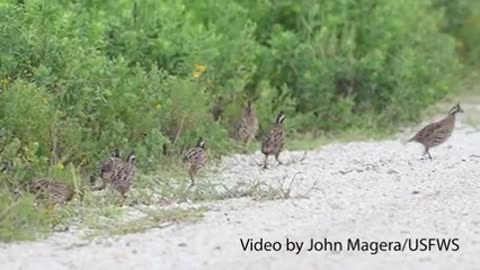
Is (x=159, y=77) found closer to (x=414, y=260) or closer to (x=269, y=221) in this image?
(x=269, y=221)

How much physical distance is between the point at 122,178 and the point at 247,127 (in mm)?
4929

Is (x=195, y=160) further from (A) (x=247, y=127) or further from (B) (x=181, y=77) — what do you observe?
(A) (x=247, y=127)

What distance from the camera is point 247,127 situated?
18.8 meters

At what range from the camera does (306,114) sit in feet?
70.9

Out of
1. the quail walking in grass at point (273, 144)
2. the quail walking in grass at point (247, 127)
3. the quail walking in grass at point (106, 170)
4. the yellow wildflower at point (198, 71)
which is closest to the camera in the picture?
the quail walking in grass at point (106, 170)

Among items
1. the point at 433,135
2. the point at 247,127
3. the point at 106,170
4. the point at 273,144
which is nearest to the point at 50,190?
the point at 106,170

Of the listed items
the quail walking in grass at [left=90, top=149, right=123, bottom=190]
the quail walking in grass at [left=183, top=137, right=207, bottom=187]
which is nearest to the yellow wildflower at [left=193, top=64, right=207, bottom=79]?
the quail walking in grass at [left=183, top=137, right=207, bottom=187]

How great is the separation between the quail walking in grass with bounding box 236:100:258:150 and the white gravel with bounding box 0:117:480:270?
2081 mm

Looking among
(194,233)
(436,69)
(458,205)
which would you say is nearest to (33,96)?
(194,233)

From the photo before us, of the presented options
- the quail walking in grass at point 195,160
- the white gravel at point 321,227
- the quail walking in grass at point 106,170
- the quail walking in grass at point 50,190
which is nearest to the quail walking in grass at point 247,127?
the white gravel at point 321,227

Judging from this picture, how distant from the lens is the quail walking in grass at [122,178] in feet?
45.8

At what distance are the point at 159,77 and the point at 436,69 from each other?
7.48 meters

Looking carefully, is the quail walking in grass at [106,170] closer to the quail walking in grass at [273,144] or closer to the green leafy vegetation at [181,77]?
the green leafy vegetation at [181,77]

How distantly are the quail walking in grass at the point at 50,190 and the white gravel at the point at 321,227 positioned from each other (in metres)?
1.20
